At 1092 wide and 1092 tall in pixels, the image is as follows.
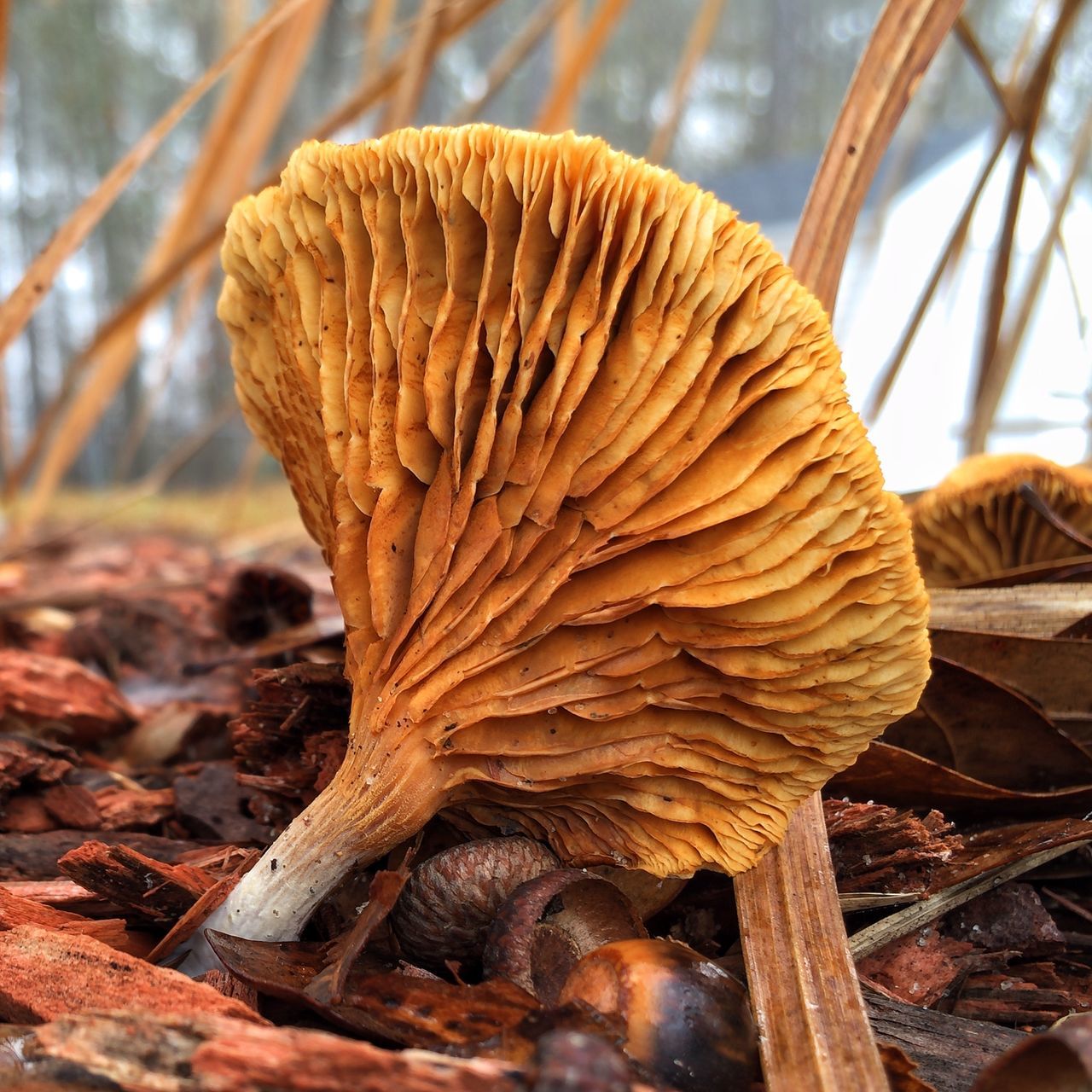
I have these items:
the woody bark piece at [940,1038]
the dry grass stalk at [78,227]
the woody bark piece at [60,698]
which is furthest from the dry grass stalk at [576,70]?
the woody bark piece at [940,1038]

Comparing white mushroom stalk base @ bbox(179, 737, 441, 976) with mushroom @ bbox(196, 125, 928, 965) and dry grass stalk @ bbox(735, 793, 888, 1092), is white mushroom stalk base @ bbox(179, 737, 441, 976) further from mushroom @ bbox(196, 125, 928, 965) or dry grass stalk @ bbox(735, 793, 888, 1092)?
dry grass stalk @ bbox(735, 793, 888, 1092)

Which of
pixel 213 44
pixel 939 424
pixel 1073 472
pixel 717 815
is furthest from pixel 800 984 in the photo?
pixel 213 44

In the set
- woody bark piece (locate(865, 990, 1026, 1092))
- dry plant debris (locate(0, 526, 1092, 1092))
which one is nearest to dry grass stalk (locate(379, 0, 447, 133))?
dry plant debris (locate(0, 526, 1092, 1092))

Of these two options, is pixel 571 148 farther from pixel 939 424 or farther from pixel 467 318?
pixel 939 424

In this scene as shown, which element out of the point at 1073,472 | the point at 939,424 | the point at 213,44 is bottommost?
the point at 1073,472

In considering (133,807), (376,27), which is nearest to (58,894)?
(133,807)

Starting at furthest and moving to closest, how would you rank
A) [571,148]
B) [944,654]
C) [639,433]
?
[944,654], [639,433], [571,148]
